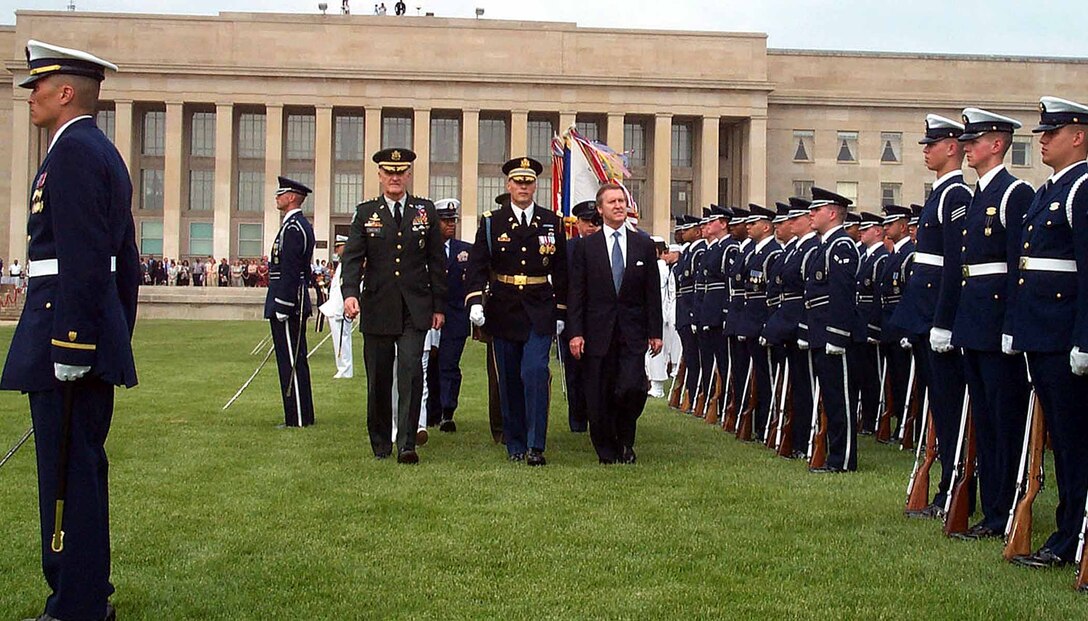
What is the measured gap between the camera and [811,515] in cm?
825

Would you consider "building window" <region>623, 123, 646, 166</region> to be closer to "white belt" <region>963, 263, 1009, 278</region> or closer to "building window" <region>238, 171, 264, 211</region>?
"building window" <region>238, 171, 264, 211</region>

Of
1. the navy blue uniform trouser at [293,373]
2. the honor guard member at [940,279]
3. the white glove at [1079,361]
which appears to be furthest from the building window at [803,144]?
the white glove at [1079,361]

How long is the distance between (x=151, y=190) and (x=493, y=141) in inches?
708

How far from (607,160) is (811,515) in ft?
42.5

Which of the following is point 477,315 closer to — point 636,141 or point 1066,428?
point 1066,428

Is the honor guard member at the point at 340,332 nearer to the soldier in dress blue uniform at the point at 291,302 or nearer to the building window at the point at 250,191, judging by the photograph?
the soldier in dress blue uniform at the point at 291,302

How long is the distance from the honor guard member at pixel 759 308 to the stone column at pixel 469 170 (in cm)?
5266

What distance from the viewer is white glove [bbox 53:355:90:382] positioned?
5.29m

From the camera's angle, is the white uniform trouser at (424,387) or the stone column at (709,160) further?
the stone column at (709,160)

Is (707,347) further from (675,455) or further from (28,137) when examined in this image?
(28,137)

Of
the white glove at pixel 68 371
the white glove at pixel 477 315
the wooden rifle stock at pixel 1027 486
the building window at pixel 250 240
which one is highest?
the building window at pixel 250 240

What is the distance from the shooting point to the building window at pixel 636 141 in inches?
2751

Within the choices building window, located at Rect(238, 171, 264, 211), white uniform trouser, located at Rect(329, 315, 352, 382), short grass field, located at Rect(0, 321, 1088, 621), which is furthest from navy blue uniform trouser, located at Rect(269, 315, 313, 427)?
building window, located at Rect(238, 171, 264, 211)

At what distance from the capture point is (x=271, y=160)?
2584 inches
